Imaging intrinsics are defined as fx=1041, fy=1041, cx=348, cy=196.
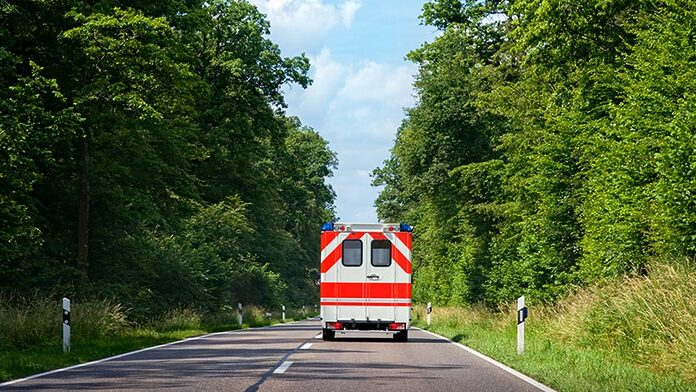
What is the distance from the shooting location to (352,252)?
2455cm

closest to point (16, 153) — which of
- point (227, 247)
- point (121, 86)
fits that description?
point (121, 86)

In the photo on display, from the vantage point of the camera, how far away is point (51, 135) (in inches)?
982

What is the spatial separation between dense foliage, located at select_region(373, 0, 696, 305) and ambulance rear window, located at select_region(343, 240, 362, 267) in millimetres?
5350

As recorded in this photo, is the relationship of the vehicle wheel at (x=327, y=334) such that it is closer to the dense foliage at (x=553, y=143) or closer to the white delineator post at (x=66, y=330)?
the dense foliage at (x=553, y=143)

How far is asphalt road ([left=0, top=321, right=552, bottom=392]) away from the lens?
489 inches

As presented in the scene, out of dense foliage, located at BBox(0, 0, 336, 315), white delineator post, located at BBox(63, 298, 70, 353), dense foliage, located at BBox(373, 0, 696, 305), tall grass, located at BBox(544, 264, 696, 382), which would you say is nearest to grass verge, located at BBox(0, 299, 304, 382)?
white delineator post, located at BBox(63, 298, 70, 353)

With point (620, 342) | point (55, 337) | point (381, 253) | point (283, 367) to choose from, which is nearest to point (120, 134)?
point (55, 337)

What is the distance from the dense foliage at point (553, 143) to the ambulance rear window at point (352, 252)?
535cm

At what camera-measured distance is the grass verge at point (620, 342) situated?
12.5 m

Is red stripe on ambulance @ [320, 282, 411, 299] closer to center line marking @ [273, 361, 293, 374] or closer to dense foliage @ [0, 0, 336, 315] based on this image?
dense foliage @ [0, 0, 336, 315]

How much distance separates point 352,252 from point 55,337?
697 centimetres

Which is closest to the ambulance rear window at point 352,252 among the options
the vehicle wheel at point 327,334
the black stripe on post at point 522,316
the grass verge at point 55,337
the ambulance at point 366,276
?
the ambulance at point 366,276

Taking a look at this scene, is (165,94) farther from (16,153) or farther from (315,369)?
(315,369)

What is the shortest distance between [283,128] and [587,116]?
23.6 metres
